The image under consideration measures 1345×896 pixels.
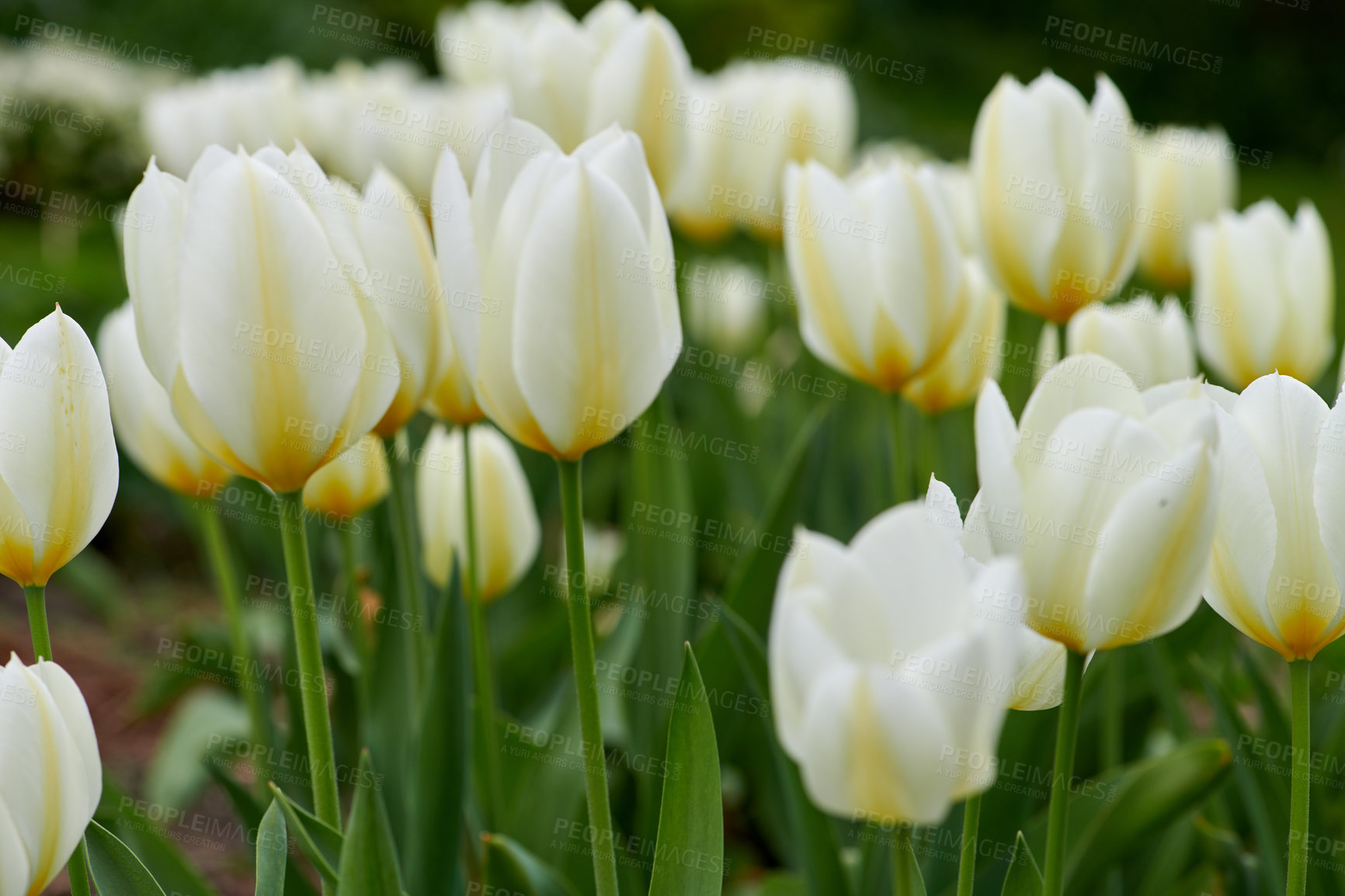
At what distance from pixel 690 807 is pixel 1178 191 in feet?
6.07

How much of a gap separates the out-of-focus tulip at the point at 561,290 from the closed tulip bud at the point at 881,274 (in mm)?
522

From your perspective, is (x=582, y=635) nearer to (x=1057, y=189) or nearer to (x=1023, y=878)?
(x=1023, y=878)

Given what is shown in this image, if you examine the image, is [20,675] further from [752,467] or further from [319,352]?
[752,467]

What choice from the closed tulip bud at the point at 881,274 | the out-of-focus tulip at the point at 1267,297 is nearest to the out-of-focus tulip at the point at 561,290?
the closed tulip bud at the point at 881,274

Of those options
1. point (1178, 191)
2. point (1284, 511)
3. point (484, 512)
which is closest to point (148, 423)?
point (484, 512)

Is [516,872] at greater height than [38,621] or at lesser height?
lesser

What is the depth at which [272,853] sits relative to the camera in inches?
33.8

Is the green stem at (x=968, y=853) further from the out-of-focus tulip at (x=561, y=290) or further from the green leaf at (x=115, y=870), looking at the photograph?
the green leaf at (x=115, y=870)

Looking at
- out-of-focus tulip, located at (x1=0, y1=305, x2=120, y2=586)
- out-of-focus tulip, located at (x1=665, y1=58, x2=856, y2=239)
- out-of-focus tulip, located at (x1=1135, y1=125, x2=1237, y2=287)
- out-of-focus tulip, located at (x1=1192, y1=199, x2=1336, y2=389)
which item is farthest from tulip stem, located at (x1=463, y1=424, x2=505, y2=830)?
out-of-focus tulip, located at (x1=1135, y1=125, x2=1237, y2=287)

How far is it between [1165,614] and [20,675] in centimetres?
66

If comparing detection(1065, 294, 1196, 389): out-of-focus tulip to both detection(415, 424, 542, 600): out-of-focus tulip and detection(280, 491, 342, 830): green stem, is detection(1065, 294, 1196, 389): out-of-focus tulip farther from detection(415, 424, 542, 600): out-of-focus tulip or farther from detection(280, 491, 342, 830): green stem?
detection(280, 491, 342, 830): green stem

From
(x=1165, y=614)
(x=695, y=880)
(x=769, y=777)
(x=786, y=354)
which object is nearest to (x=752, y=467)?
(x=769, y=777)

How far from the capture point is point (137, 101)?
7.27 meters

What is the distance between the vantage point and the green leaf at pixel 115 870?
2.82 feet
